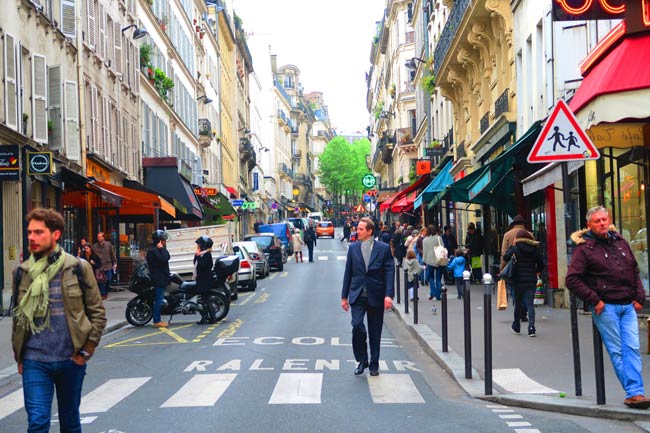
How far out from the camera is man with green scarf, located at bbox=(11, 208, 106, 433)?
6.20 m

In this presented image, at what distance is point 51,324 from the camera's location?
6.24 meters

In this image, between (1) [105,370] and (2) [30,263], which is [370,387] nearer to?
(1) [105,370]

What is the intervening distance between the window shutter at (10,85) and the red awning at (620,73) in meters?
12.9

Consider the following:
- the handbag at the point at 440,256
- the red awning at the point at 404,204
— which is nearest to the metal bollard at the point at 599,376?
the handbag at the point at 440,256

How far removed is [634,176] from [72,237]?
17.6 meters

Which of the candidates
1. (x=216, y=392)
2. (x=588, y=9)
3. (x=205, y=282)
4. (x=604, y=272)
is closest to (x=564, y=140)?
(x=604, y=272)

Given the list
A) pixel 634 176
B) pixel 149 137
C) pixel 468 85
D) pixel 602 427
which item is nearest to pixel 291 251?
pixel 149 137

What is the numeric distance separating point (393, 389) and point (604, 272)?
2.74 m

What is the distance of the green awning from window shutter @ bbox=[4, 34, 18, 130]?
1001 centimetres

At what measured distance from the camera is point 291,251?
185 feet

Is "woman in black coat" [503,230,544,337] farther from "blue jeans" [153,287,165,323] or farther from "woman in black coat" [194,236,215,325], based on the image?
"blue jeans" [153,287,165,323]

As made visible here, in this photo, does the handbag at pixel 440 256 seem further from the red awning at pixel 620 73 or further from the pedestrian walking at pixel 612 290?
the pedestrian walking at pixel 612 290

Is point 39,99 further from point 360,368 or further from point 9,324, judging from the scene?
point 360,368

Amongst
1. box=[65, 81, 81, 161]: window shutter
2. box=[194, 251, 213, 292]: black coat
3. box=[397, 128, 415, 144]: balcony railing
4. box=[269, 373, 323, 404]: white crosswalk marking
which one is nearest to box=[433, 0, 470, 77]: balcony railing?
box=[65, 81, 81, 161]: window shutter
